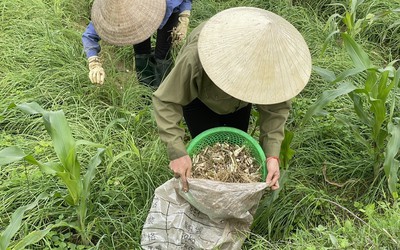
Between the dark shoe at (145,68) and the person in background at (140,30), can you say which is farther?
the dark shoe at (145,68)

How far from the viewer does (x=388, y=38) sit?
3201mm

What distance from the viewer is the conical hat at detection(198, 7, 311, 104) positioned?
1393mm

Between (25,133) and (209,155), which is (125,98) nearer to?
(25,133)

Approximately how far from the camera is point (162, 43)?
2.89 meters

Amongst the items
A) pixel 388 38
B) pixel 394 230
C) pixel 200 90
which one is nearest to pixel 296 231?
pixel 394 230

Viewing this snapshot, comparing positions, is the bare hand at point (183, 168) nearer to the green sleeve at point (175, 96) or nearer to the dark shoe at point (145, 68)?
the green sleeve at point (175, 96)

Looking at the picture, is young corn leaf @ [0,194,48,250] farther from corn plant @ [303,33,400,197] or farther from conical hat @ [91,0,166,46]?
corn plant @ [303,33,400,197]

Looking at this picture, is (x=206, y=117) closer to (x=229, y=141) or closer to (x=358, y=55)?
(x=229, y=141)

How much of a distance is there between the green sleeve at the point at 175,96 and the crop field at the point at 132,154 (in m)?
0.33

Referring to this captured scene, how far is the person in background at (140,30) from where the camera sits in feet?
7.41

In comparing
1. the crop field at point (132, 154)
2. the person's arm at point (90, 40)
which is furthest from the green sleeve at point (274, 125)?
the person's arm at point (90, 40)

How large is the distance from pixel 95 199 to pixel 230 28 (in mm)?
1039

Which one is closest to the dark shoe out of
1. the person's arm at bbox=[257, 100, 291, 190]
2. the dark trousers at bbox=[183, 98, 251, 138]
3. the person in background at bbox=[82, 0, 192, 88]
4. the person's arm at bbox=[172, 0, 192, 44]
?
the person in background at bbox=[82, 0, 192, 88]

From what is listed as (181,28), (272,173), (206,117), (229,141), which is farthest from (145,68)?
(272,173)
